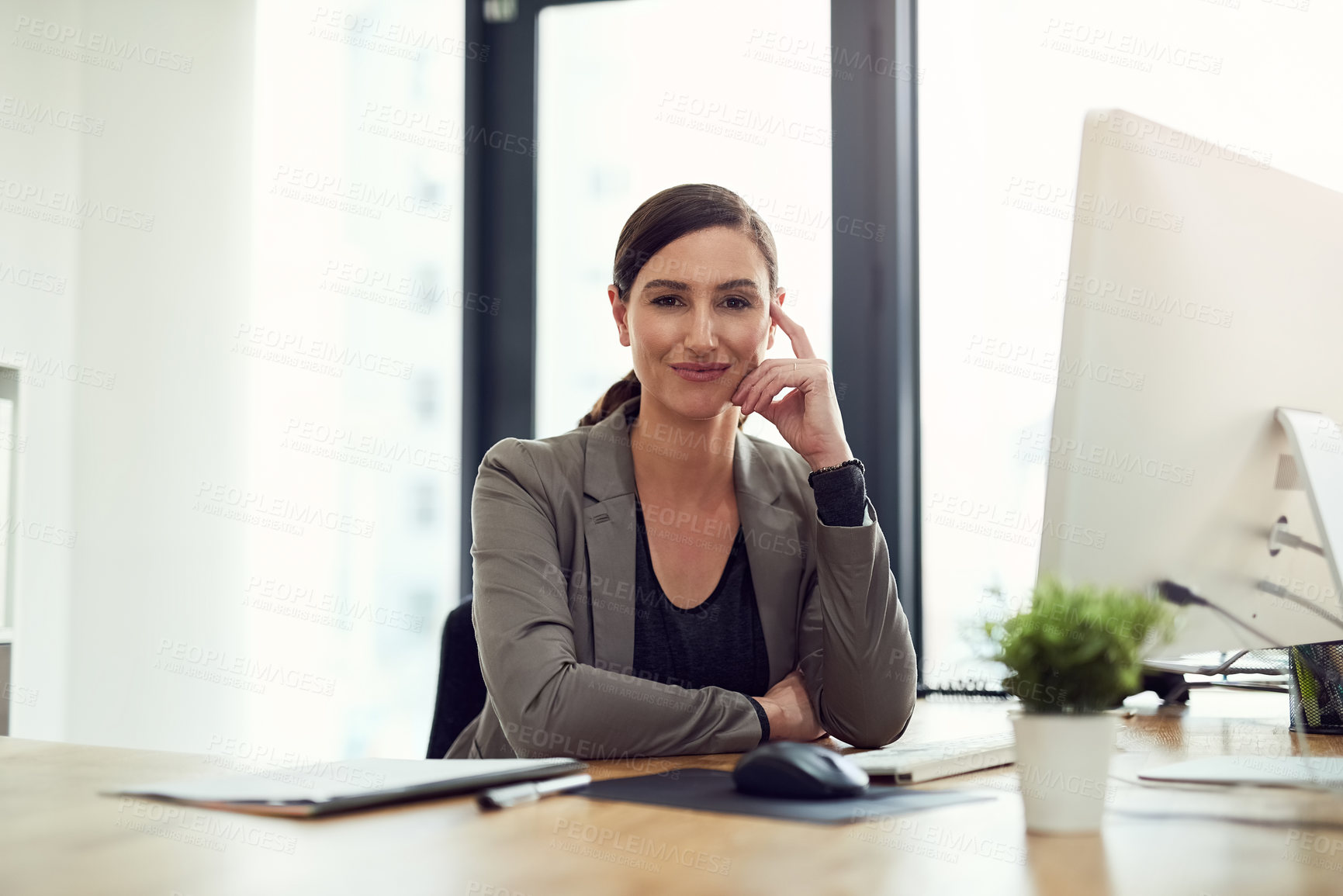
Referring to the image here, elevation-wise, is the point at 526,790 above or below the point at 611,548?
below

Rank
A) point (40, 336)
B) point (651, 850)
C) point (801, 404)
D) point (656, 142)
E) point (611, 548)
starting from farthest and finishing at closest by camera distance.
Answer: point (656, 142), point (40, 336), point (801, 404), point (611, 548), point (651, 850)

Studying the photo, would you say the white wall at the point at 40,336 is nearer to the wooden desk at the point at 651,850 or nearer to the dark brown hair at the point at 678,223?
the dark brown hair at the point at 678,223

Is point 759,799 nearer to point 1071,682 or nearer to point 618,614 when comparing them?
point 1071,682

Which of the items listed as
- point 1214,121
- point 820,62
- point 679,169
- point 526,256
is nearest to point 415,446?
point 526,256

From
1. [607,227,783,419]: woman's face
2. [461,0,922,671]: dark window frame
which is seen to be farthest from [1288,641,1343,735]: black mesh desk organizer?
[461,0,922,671]: dark window frame

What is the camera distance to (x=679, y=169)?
10.7ft

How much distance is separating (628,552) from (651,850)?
3.04 feet

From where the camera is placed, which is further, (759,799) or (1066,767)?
(759,799)

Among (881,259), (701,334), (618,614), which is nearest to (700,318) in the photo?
(701,334)

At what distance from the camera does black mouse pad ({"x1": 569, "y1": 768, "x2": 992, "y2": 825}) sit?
0.81m

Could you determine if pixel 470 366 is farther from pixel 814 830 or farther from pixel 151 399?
pixel 814 830

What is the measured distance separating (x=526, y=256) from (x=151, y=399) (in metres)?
1.16

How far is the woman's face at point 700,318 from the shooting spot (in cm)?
174

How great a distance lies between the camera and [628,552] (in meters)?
1.63
